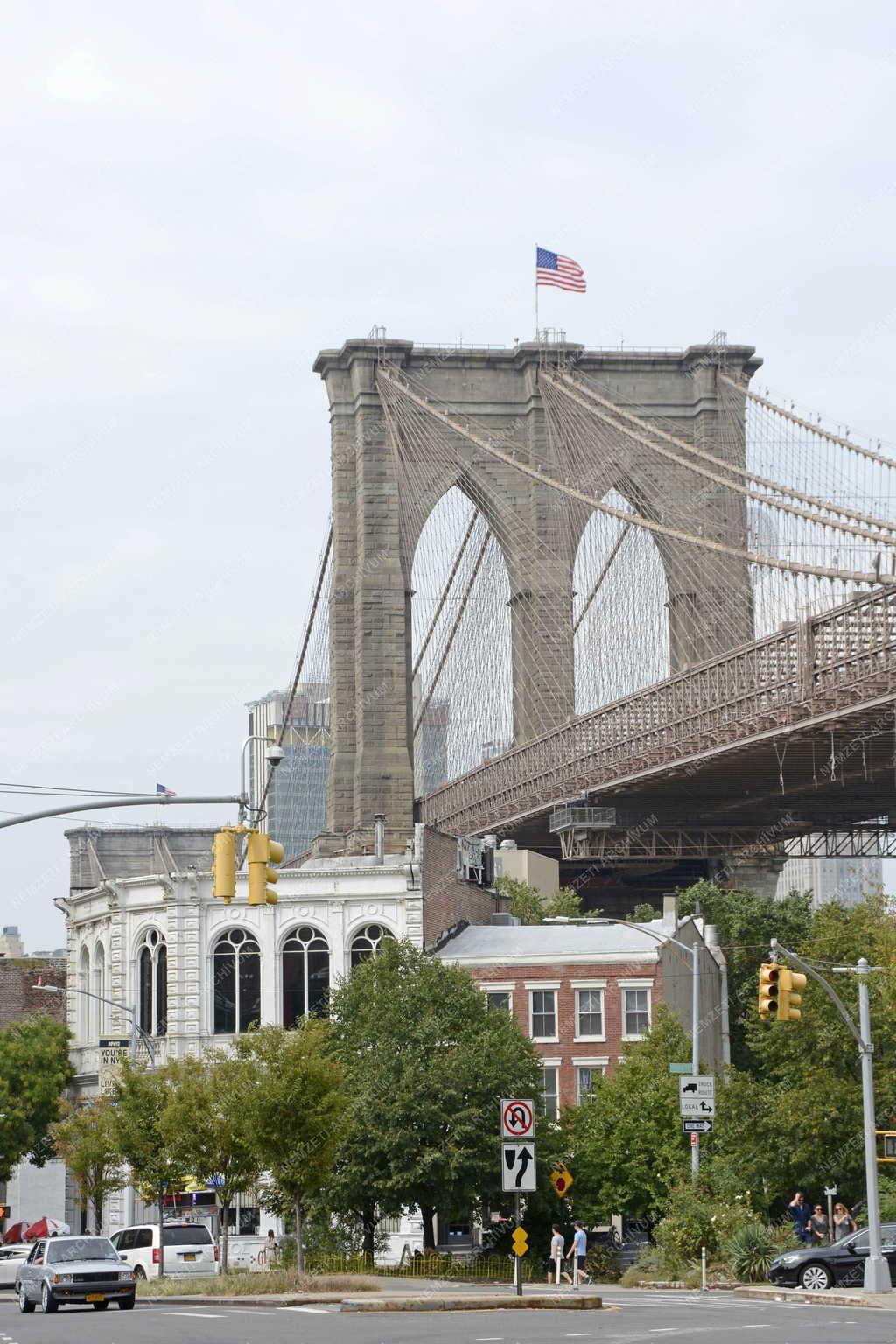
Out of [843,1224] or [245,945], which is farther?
[245,945]

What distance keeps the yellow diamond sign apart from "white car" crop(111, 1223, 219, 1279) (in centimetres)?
758

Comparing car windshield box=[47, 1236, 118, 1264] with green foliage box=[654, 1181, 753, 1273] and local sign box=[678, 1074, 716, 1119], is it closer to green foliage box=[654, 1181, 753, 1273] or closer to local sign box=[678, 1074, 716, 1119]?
green foliage box=[654, 1181, 753, 1273]

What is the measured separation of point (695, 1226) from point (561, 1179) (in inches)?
212

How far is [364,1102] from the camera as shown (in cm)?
5028

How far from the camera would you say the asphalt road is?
26812 mm

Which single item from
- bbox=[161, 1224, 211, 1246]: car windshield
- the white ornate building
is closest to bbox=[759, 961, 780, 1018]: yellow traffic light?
bbox=[161, 1224, 211, 1246]: car windshield

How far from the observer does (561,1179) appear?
164ft

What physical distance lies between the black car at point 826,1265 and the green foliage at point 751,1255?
70.8 inches

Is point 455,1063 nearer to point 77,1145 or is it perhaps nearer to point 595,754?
point 77,1145

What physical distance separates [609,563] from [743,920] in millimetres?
33129

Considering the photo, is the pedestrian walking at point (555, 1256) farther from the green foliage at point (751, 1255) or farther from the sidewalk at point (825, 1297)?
the sidewalk at point (825, 1297)

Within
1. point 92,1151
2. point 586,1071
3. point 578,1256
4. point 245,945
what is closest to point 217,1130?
point 578,1256

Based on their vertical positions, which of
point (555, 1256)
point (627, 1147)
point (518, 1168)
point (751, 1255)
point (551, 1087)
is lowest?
point (555, 1256)

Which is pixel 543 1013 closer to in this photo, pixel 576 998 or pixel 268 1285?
pixel 576 998
